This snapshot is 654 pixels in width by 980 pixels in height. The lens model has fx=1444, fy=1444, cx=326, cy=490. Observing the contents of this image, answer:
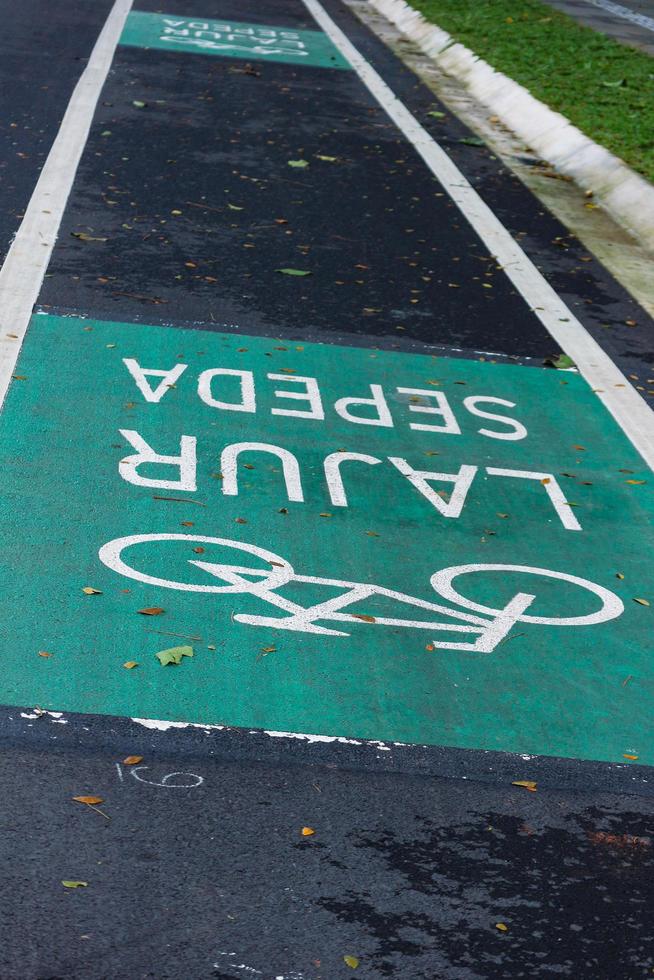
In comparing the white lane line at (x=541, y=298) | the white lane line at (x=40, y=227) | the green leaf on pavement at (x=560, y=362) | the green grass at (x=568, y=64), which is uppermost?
the green grass at (x=568, y=64)

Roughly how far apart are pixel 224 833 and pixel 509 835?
2.66ft

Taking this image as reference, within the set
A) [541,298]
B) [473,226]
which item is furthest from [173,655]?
[473,226]

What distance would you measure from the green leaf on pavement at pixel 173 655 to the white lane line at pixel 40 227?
2.30 meters


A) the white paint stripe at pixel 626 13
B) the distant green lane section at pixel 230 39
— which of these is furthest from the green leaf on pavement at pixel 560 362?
the white paint stripe at pixel 626 13

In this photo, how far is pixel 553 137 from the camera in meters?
14.4

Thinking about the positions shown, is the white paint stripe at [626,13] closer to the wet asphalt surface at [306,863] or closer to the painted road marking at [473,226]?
the painted road marking at [473,226]

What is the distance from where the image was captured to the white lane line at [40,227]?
7.61m

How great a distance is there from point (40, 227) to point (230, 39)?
34.1 ft

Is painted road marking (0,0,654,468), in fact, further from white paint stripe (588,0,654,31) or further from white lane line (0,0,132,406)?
white paint stripe (588,0,654,31)

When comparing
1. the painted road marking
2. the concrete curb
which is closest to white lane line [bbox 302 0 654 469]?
the painted road marking

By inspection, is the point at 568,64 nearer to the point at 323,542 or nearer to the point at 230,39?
the point at 230,39

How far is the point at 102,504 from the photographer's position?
5.84 m

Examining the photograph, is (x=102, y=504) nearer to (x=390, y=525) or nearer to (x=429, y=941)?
(x=390, y=525)

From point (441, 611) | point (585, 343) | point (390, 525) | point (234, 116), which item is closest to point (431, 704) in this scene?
point (441, 611)
